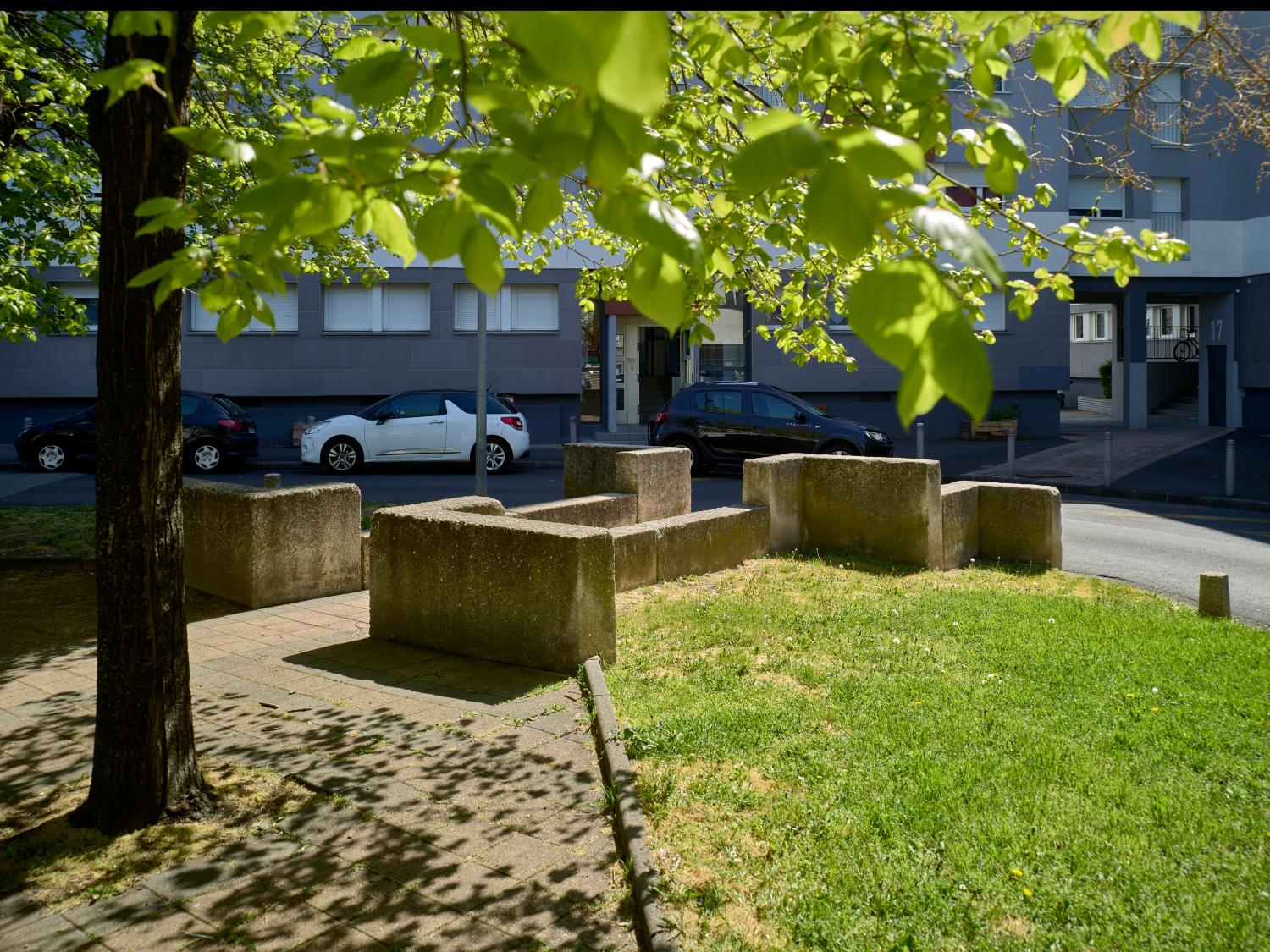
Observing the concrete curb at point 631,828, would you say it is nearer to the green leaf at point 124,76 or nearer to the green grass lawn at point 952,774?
the green grass lawn at point 952,774

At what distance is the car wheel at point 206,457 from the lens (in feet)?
70.4

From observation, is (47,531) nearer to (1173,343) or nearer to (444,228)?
(444,228)

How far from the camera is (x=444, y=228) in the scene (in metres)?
2.37

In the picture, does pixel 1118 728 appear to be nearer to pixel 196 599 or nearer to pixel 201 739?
pixel 201 739

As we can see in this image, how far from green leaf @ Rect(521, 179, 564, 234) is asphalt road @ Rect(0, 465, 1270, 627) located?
8.45m

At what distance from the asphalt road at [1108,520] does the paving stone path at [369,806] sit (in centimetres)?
657

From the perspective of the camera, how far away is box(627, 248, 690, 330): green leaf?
7.50 ft

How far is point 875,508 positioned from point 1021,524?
1.50 meters

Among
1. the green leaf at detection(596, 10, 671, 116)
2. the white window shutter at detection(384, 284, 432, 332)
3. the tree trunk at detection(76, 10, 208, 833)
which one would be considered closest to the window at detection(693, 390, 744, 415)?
the white window shutter at detection(384, 284, 432, 332)

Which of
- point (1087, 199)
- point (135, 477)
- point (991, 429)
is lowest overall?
point (135, 477)

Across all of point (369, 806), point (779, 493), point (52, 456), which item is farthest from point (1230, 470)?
point (52, 456)

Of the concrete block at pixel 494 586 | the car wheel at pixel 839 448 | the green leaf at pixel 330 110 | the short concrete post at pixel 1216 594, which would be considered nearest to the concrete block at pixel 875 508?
the short concrete post at pixel 1216 594

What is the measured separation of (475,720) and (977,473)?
17.7 m

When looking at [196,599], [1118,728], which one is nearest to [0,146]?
[196,599]
